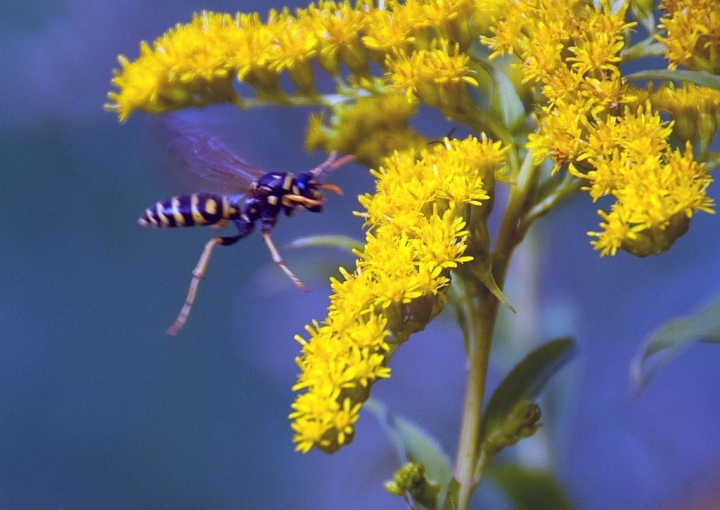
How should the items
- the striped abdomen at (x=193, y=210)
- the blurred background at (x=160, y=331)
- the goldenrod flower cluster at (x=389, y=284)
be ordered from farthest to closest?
the blurred background at (x=160, y=331), the striped abdomen at (x=193, y=210), the goldenrod flower cluster at (x=389, y=284)

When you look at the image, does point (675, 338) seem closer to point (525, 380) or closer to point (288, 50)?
point (525, 380)

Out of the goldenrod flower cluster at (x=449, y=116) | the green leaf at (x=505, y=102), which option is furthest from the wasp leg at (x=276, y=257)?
the green leaf at (x=505, y=102)

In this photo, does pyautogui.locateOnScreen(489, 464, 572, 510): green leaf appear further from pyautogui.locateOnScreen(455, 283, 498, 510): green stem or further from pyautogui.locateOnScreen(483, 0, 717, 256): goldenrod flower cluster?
pyautogui.locateOnScreen(483, 0, 717, 256): goldenrod flower cluster

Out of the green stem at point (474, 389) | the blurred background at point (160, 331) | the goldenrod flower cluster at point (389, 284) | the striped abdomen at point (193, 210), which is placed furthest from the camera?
the blurred background at point (160, 331)

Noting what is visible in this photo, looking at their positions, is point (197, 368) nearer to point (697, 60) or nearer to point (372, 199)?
point (372, 199)

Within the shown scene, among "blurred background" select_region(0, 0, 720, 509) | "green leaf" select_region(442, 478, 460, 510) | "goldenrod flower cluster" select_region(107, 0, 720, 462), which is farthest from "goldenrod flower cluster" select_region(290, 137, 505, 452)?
"blurred background" select_region(0, 0, 720, 509)

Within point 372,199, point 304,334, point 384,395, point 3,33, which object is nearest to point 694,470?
point 384,395

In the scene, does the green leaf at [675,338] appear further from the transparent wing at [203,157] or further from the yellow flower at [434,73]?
the transparent wing at [203,157]
